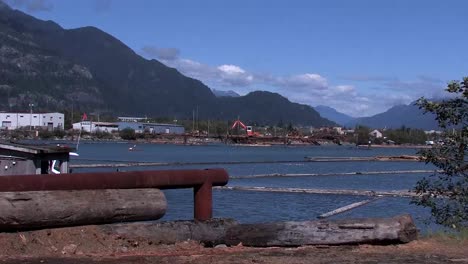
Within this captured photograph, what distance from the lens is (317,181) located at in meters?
67.9

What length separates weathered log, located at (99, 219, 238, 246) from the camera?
9438 mm

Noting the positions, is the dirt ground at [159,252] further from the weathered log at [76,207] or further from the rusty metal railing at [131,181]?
the rusty metal railing at [131,181]

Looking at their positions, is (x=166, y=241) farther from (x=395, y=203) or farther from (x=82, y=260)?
(x=395, y=203)

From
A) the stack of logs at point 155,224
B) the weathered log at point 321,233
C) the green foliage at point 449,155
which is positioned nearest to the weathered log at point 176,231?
the stack of logs at point 155,224

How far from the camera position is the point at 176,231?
32.1 ft

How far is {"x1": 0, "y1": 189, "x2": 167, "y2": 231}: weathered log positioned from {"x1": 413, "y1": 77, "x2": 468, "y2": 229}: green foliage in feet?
19.1

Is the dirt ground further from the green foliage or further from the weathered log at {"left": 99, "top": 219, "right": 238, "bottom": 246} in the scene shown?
the green foliage

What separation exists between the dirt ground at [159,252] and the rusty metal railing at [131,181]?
57cm

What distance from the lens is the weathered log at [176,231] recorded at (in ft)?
31.0

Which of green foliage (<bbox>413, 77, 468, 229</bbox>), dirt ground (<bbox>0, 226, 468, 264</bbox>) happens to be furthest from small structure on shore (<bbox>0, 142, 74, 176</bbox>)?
dirt ground (<bbox>0, 226, 468, 264</bbox>)

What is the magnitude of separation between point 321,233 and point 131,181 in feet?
8.91

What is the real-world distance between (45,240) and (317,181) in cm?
5988

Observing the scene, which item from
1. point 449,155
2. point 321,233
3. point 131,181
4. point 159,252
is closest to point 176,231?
point 159,252

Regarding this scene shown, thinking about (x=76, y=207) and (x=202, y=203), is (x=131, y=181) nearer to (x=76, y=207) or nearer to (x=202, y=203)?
(x=76, y=207)
